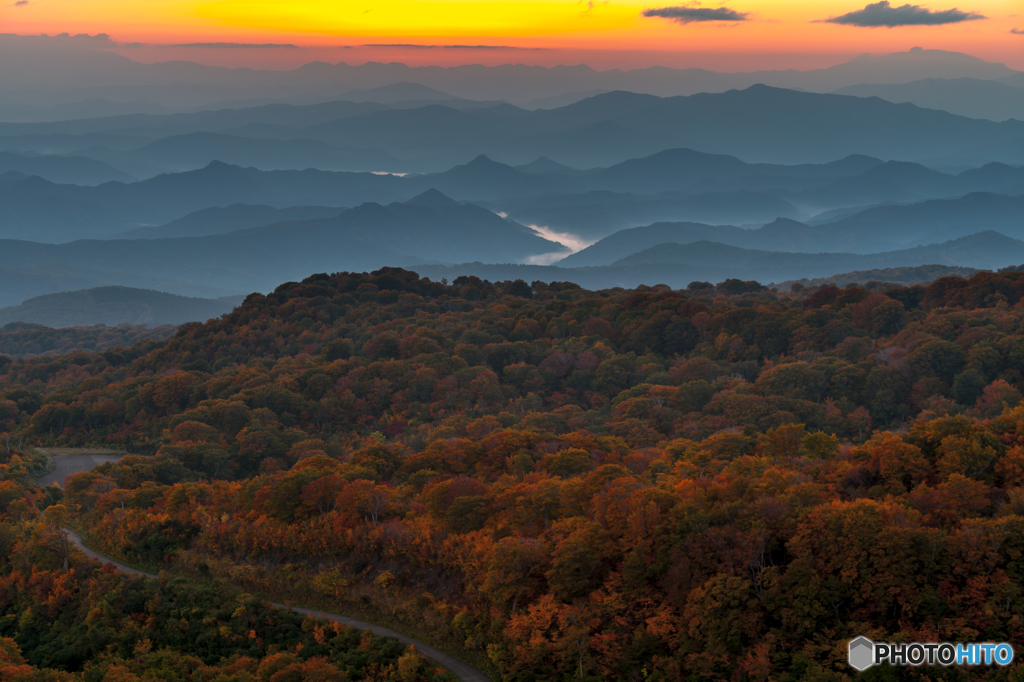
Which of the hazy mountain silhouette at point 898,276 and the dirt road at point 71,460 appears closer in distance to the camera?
the dirt road at point 71,460

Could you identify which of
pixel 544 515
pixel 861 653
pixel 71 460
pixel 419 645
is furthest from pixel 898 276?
pixel 419 645

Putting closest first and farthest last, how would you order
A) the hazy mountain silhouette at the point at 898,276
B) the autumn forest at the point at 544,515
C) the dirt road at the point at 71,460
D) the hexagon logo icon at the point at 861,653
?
the hexagon logo icon at the point at 861,653 → the autumn forest at the point at 544,515 → the dirt road at the point at 71,460 → the hazy mountain silhouette at the point at 898,276

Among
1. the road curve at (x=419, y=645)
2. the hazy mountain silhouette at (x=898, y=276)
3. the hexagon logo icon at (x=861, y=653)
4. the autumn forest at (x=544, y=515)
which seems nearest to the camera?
the hexagon logo icon at (x=861, y=653)

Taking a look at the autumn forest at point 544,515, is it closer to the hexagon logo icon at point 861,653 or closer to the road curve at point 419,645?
the hexagon logo icon at point 861,653

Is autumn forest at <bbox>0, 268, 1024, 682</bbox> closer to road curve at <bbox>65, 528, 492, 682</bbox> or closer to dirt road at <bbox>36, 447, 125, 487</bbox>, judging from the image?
road curve at <bbox>65, 528, 492, 682</bbox>

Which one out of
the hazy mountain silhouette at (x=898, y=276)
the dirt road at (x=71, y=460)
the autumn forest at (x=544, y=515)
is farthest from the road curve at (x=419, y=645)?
the hazy mountain silhouette at (x=898, y=276)

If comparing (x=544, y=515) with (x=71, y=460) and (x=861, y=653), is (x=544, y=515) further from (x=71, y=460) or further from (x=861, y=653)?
(x=71, y=460)
